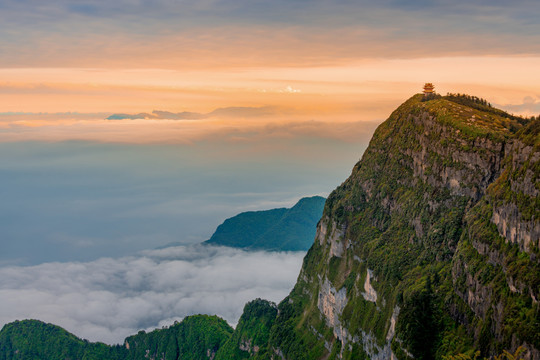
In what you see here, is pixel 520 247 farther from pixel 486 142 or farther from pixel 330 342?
pixel 330 342

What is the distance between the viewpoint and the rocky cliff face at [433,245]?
9531 cm

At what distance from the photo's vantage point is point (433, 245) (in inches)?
5074

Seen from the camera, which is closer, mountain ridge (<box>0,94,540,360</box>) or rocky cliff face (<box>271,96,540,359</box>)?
mountain ridge (<box>0,94,540,360</box>)

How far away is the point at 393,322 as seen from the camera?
127438 millimetres

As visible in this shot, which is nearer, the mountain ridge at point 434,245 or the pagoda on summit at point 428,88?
the mountain ridge at point 434,245

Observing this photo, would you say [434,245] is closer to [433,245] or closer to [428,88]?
[433,245]

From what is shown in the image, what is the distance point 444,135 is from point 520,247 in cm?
4898

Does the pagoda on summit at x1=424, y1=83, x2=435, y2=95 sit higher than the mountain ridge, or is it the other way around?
the pagoda on summit at x1=424, y1=83, x2=435, y2=95

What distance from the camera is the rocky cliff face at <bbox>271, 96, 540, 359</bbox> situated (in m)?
95.3

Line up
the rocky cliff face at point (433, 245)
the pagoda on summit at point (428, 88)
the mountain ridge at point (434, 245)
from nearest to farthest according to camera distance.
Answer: the mountain ridge at point (434, 245) < the rocky cliff face at point (433, 245) < the pagoda on summit at point (428, 88)

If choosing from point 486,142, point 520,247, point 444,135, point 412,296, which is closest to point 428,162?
point 444,135

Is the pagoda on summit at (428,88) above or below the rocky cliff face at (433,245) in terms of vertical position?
above

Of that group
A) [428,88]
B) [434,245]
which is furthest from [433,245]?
[428,88]

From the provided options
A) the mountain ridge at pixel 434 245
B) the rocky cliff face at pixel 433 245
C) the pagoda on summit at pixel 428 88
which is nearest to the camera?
→ the mountain ridge at pixel 434 245
